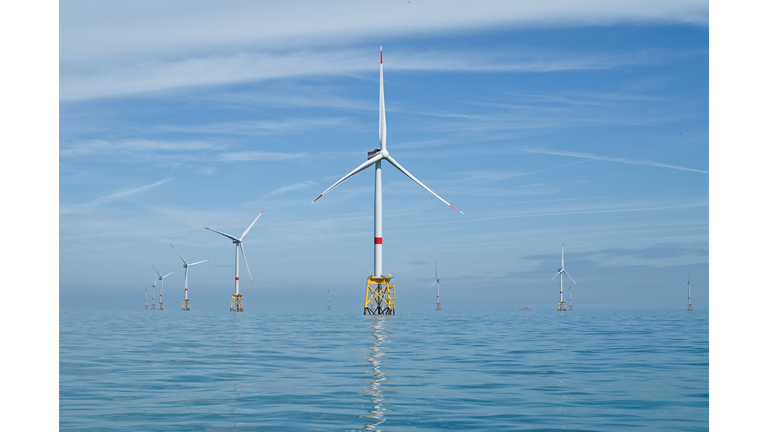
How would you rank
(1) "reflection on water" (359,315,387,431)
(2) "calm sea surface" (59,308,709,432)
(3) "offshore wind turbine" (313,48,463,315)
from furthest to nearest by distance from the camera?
(3) "offshore wind turbine" (313,48,463,315), (2) "calm sea surface" (59,308,709,432), (1) "reflection on water" (359,315,387,431)

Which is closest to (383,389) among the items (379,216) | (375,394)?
(375,394)

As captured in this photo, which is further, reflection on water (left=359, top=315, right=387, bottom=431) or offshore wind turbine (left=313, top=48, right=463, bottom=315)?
offshore wind turbine (left=313, top=48, right=463, bottom=315)

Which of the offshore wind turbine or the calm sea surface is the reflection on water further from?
the offshore wind turbine

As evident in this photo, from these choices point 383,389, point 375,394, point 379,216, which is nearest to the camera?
point 375,394

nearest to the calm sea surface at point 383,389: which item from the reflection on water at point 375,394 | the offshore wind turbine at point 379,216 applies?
the reflection on water at point 375,394

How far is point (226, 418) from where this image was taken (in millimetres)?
18078

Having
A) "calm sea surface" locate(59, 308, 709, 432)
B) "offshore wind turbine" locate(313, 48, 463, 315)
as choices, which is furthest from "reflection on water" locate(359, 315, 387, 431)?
"offshore wind turbine" locate(313, 48, 463, 315)

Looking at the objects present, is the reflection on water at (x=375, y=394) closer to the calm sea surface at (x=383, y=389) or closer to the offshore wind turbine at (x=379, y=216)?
the calm sea surface at (x=383, y=389)

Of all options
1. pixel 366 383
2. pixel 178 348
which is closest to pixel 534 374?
pixel 366 383

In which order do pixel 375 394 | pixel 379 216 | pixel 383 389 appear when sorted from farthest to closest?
1. pixel 379 216
2. pixel 383 389
3. pixel 375 394

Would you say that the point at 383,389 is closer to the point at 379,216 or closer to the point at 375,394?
the point at 375,394

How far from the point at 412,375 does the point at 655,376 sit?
10651 millimetres

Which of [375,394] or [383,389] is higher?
[375,394]

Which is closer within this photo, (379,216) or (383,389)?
(383,389)
